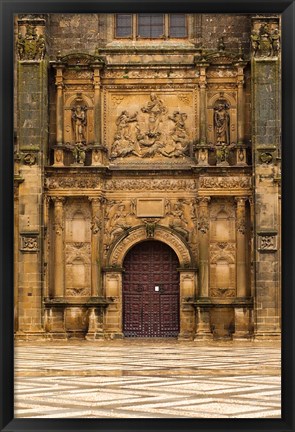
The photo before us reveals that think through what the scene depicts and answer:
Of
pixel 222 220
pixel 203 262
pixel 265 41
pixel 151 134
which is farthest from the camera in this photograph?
pixel 151 134

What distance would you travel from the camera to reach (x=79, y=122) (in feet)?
112

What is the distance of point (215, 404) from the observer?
12.4 metres

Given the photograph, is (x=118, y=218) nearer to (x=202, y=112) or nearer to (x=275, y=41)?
(x=202, y=112)

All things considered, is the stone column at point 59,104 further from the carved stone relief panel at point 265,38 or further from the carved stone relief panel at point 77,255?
the carved stone relief panel at point 265,38

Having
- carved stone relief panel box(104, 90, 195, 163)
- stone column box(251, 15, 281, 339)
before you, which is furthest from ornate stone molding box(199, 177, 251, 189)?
carved stone relief panel box(104, 90, 195, 163)

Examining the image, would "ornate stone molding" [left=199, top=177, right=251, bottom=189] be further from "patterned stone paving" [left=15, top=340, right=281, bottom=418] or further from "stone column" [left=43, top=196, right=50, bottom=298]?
"patterned stone paving" [left=15, top=340, right=281, bottom=418]

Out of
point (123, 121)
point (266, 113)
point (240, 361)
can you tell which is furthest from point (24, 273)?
point (240, 361)

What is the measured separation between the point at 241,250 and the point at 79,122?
6.82m

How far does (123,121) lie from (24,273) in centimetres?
619

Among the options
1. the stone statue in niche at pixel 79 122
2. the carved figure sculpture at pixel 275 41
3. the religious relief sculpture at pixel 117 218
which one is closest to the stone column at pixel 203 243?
the religious relief sculpture at pixel 117 218

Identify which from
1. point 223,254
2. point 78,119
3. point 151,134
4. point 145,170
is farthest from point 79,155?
point 223,254

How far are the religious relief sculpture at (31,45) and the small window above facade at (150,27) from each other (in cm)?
281

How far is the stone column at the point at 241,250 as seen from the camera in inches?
1303

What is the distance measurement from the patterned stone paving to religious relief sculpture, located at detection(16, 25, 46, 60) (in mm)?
9555
